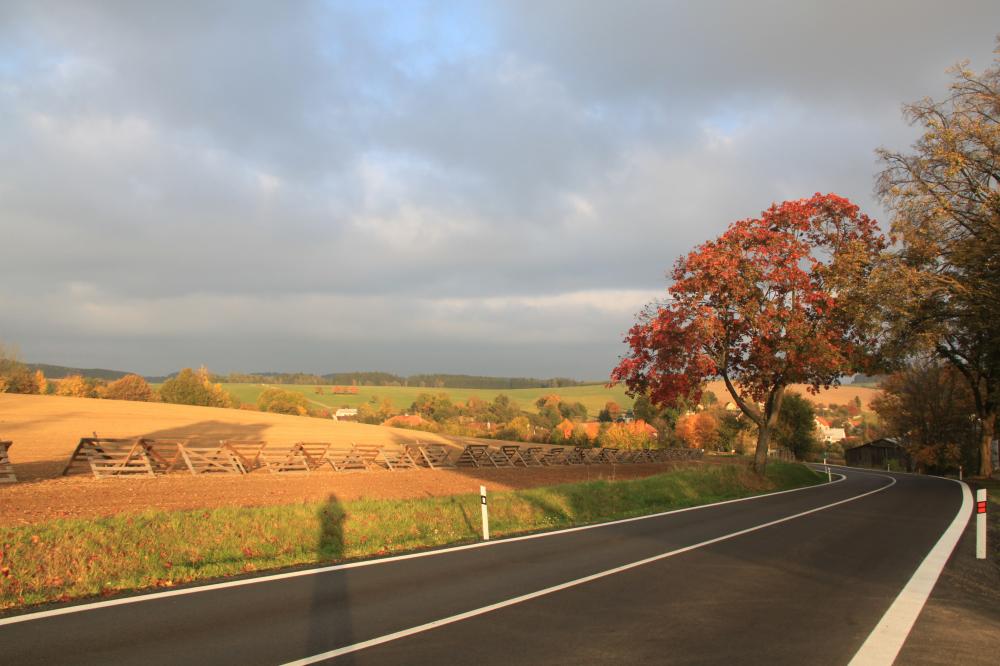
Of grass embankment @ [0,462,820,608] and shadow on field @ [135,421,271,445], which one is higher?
grass embankment @ [0,462,820,608]

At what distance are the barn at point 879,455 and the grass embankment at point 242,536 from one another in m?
66.3

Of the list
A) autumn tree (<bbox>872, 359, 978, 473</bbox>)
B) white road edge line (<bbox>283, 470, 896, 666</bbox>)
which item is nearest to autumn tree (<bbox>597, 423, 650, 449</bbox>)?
autumn tree (<bbox>872, 359, 978, 473</bbox>)

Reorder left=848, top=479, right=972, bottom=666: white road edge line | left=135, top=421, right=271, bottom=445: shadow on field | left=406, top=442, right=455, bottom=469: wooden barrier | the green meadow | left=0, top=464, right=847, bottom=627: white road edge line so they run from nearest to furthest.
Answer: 1. left=848, top=479, right=972, bottom=666: white road edge line
2. left=0, top=464, right=847, bottom=627: white road edge line
3. left=406, top=442, right=455, bottom=469: wooden barrier
4. left=135, top=421, right=271, bottom=445: shadow on field
5. the green meadow

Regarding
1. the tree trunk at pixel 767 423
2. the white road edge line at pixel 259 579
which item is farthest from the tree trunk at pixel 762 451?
the white road edge line at pixel 259 579

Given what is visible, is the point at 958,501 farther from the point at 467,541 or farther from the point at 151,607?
the point at 151,607

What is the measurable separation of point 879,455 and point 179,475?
8560 cm

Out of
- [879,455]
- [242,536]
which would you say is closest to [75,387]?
[242,536]

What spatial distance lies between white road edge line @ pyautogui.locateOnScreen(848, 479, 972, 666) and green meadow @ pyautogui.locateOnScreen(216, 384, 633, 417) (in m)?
96.6

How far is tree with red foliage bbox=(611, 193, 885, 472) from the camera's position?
26031mm

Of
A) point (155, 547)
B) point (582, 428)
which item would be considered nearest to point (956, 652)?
point (155, 547)

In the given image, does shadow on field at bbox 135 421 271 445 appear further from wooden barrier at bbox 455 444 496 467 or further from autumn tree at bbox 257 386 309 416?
autumn tree at bbox 257 386 309 416

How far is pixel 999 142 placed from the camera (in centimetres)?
2081

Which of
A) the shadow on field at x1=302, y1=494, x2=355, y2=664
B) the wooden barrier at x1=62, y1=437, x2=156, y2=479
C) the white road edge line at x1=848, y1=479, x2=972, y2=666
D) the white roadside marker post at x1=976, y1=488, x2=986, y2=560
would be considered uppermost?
the white roadside marker post at x1=976, y1=488, x2=986, y2=560

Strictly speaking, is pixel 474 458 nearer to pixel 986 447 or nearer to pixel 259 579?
Answer: pixel 259 579
